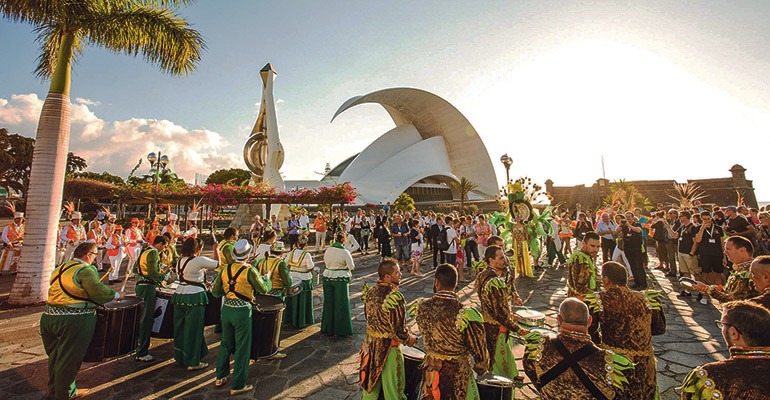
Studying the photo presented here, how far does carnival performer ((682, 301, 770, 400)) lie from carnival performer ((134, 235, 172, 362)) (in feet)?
17.3

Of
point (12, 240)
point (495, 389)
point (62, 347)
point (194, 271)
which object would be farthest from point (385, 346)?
point (12, 240)

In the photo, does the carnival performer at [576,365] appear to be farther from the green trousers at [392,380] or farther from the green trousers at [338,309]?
the green trousers at [338,309]

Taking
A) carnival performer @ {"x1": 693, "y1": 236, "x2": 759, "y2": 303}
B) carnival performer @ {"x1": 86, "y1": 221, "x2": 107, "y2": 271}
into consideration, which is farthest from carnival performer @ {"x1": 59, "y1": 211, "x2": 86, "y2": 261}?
carnival performer @ {"x1": 693, "y1": 236, "x2": 759, "y2": 303}

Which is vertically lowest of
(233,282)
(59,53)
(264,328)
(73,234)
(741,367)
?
(264,328)

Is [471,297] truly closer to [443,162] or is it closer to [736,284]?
[736,284]

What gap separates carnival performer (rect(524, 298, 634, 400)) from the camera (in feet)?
5.94

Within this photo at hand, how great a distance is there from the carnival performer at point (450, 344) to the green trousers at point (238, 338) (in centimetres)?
210

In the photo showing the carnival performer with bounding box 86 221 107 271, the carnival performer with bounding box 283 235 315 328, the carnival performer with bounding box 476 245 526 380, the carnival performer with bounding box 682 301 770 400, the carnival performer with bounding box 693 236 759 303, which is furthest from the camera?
the carnival performer with bounding box 86 221 107 271

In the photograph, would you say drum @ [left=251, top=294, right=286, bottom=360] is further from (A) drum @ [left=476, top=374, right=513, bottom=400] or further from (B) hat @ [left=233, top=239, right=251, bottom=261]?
(A) drum @ [left=476, top=374, right=513, bottom=400]

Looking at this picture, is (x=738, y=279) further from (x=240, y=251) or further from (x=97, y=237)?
(x=97, y=237)

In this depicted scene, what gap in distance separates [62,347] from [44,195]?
500cm

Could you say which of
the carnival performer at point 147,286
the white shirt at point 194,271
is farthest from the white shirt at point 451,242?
the carnival performer at point 147,286

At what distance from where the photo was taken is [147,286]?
4.45 m

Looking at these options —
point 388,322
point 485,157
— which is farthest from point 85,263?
point 485,157
